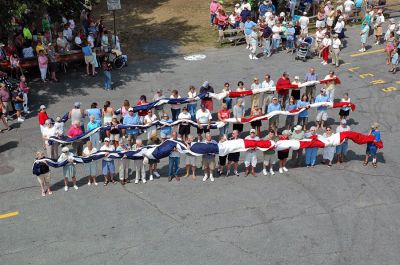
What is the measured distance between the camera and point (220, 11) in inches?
1038

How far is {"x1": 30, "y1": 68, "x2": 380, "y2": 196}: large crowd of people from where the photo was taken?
15.0 m

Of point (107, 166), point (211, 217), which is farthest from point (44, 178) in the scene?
point (211, 217)

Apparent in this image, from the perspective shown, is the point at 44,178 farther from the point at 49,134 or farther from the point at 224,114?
the point at 224,114

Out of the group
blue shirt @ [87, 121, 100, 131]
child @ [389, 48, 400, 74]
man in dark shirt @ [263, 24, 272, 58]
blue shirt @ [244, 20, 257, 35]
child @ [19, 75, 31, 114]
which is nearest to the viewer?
blue shirt @ [87, 121, 100, 131]

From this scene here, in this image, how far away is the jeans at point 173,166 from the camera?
1499 cm

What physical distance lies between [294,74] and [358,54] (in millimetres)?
4020

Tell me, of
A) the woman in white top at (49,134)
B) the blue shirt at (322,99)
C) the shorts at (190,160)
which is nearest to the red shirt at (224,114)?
the shorts at (190,160)

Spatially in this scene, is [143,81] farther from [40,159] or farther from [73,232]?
[73,232]

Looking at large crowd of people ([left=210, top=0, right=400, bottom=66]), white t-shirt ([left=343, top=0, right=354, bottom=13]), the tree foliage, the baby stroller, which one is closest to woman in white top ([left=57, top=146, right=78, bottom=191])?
the tree foliage

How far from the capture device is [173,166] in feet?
49.6

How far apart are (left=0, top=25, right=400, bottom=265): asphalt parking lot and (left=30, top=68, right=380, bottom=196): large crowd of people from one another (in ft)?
1.30

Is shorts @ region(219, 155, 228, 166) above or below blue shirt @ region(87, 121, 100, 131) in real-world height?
below

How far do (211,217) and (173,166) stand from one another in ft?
7.81

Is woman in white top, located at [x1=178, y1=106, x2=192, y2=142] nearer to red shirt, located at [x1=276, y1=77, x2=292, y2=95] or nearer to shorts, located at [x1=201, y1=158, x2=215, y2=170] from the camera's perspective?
shorts, located at [x1=201, y1=158, x2=215, y2=170]
